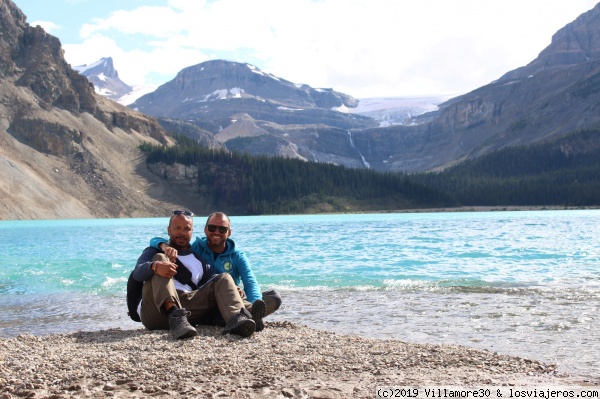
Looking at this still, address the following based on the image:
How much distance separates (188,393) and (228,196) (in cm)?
19113

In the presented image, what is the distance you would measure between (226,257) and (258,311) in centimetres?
143

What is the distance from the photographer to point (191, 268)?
41.3 ft

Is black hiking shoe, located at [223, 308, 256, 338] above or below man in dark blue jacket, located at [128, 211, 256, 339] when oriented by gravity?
below

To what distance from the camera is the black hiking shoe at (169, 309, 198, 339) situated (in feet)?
37.0

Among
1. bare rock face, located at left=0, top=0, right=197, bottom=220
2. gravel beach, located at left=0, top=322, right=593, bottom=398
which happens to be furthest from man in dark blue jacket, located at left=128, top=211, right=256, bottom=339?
bare rock face, located at left=0, top=0, right=197, bottom=220

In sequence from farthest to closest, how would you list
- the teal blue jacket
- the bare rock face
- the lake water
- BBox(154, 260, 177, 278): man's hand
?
the bare rock face, the lake water, the teal blue jacket, BBox(154, 260, 177, 278): man's hand

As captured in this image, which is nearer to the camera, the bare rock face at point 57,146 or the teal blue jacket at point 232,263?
the teal blue jacket at point 232,263

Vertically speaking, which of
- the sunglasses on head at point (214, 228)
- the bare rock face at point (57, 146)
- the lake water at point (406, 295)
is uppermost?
the bare rock face at point (57, 146)

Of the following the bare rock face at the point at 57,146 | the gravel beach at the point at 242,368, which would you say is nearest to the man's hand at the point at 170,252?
the gravel beach at the point at 242,368

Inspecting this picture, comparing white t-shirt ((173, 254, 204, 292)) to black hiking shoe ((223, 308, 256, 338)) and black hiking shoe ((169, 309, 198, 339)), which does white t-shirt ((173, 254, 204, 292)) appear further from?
black hiking shoe ((223, 308, 256, 338))

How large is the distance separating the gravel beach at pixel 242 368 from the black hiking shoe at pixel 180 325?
144 millimetres

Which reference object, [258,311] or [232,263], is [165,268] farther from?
[258,311]

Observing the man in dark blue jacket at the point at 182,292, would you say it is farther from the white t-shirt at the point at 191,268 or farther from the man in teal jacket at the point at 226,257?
the man in teal jacket at the point at 226,257

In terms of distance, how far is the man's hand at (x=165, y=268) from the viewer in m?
11.5
